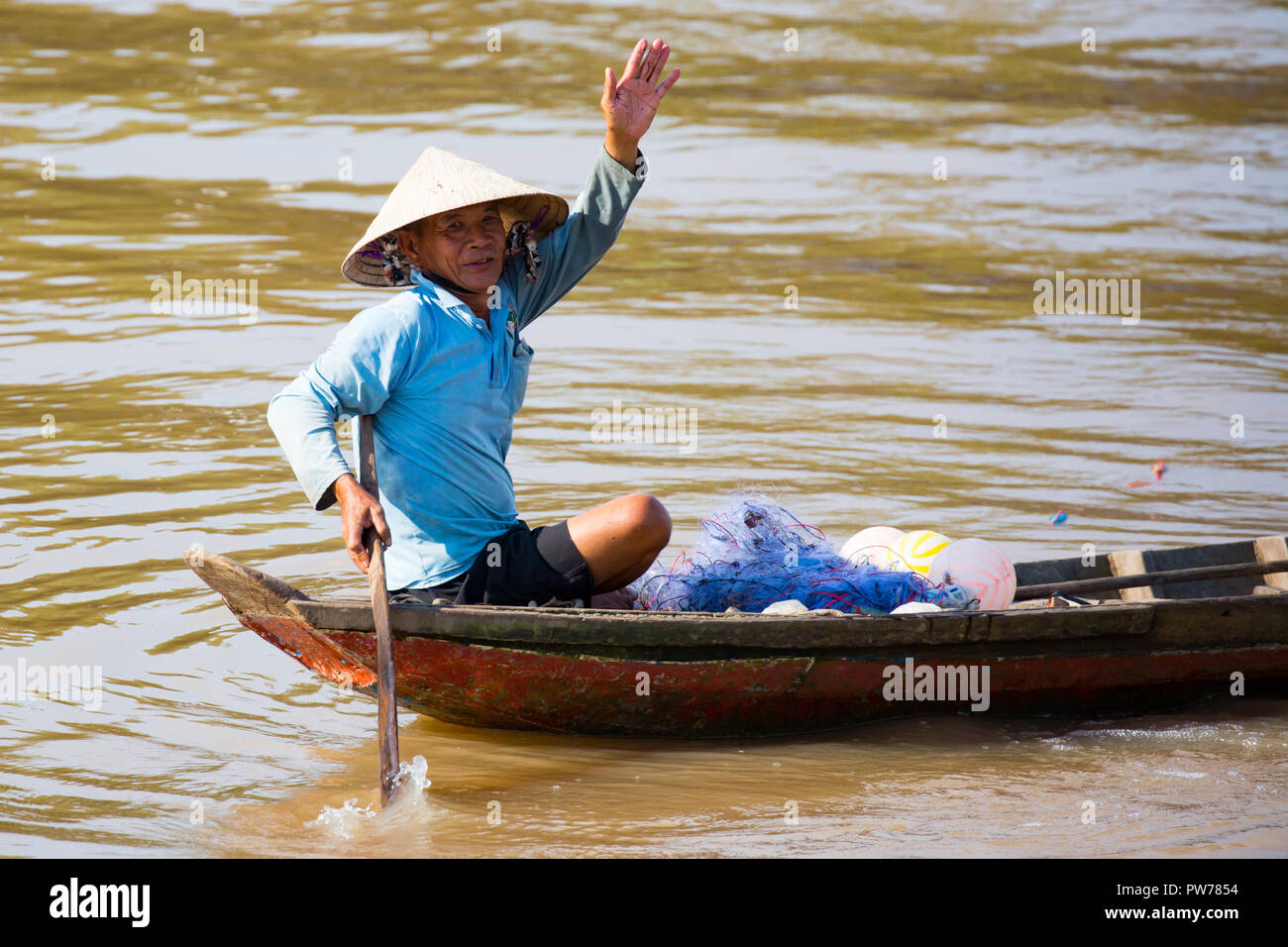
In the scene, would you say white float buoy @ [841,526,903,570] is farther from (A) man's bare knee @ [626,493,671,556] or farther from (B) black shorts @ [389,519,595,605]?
(B) black shorts @ [389,519,595,605]

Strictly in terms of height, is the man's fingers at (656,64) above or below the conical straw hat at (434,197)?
above

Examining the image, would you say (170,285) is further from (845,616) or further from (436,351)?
(845,616)

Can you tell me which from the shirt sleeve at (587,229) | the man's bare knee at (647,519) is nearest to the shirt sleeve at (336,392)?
the shirt sleeve at (587,229)

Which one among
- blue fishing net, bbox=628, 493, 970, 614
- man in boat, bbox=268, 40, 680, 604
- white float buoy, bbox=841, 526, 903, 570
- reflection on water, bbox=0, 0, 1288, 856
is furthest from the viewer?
white float buoy, bbox=841, 526, 903, 570

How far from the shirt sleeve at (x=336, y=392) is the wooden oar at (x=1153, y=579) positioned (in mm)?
2148

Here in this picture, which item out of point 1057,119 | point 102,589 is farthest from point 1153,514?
point 1057,119

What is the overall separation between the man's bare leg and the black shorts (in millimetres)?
31

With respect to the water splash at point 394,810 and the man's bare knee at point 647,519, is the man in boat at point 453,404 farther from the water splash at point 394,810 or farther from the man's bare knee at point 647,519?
the water splash at point 394,810

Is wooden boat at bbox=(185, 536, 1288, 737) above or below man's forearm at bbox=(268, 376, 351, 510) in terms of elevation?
below

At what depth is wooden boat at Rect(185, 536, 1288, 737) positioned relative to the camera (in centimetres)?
424

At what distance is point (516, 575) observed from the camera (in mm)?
4465

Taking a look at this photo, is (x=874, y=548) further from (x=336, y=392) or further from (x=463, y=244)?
(x=336, y=392)

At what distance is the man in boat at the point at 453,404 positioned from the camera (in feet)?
14.1

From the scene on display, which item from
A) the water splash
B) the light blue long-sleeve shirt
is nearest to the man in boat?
the light blue long-sleeve shirt
